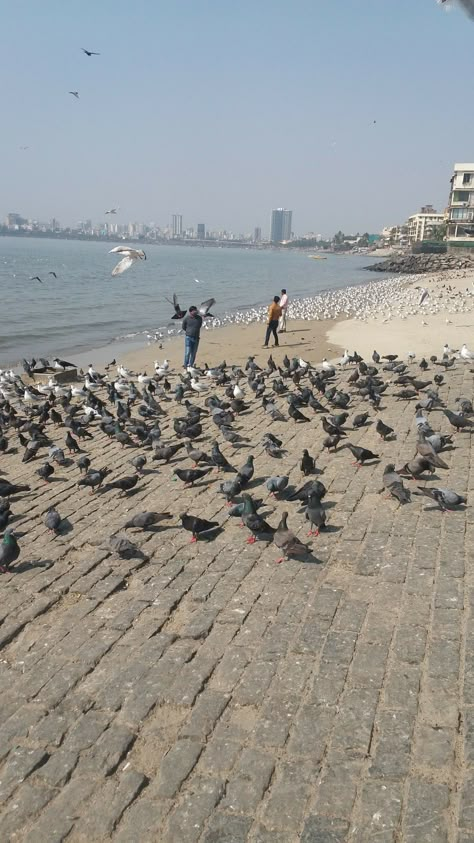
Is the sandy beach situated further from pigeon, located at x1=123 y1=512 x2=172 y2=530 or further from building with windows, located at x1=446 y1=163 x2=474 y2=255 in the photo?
building with windows, located at x1=446 y1=163 x2=474 y2=255

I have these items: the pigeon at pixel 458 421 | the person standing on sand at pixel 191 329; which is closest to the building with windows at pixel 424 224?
the person standing on sand at pixel 191 329

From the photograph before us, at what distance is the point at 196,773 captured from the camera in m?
4.11

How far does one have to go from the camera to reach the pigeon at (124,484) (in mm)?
9359

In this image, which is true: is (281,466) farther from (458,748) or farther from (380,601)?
(458,748)

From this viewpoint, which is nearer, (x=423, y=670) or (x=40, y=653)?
(x=423, y=670)

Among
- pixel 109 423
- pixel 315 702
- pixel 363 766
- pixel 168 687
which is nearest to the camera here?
pixel 363 766

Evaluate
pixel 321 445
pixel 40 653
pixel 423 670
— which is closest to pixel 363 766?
pixel 423 670

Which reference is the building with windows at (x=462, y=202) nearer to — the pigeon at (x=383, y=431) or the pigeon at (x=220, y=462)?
the pigeon at (x=383, y=431)

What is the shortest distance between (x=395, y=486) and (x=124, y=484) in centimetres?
423

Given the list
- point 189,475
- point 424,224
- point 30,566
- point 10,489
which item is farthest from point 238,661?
point 424,224

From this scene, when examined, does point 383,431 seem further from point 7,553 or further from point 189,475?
point 7,553

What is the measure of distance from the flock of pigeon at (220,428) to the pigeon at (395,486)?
20mm

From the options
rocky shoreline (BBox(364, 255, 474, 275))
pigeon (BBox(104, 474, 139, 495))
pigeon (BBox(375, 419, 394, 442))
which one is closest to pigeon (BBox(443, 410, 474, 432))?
pigeon (BBox(375, 419, 394, 442))

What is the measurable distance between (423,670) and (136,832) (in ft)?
8.11
